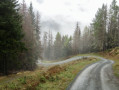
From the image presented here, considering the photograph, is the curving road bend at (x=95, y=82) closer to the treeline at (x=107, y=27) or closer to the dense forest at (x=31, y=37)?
the dense forest at (x=31, y=37)

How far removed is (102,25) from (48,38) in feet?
139

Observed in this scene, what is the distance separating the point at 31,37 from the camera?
2238 centimetres

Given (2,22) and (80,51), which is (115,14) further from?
(2,22)

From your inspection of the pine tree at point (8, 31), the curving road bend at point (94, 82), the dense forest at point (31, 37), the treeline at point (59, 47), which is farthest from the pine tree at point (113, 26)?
the pine tree at point (8, 31)

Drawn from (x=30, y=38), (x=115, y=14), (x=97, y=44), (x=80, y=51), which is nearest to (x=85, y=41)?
(x=80, y=51)

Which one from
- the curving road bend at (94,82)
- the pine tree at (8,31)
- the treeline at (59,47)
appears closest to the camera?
the curving road bend at (94,82)

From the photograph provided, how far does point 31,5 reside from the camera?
103 ft

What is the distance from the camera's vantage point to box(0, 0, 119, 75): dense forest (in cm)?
1266

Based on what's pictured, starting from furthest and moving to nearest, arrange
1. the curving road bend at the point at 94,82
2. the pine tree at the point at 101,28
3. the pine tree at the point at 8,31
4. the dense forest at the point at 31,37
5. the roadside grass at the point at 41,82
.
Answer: the pine tree at the point at 101,28 < the dense forest at the point at 31,37 < the pine tree at the point at 8,31 < the curving road bend at the point at 94,82 < the roadside grass at the point at 41,82

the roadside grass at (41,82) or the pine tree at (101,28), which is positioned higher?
the pine tree at (101,28)

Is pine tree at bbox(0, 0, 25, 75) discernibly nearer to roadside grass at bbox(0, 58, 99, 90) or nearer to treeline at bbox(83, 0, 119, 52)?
roadside grass at bbox(0, 58, 99, 90)

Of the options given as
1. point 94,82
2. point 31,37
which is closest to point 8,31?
point 31,37

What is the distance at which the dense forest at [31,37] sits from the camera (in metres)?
12.7

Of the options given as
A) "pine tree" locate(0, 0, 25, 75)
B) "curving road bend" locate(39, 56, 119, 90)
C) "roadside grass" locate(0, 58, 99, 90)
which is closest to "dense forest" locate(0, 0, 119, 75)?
"pine tree" locate(0, 0, 25, 75)
